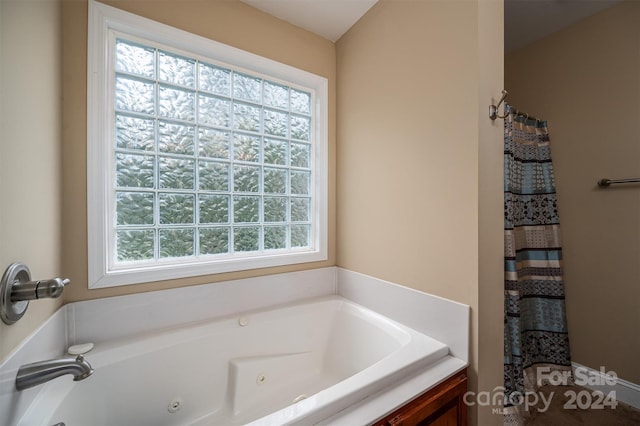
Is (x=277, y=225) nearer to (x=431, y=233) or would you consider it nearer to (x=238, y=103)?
(x=238, y=103)

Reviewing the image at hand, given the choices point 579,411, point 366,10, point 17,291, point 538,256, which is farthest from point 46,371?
point 579,411

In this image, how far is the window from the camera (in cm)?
124

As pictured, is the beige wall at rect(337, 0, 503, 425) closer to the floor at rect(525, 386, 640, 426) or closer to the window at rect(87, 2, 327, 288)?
the window at rect(87, 2, 327, 288)

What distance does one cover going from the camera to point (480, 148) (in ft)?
3.62

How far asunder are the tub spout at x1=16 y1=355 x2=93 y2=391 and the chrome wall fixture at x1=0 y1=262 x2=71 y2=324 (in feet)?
0.55

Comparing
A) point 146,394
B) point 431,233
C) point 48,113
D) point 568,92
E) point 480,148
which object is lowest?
point 146,394

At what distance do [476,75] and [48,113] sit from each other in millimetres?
1800

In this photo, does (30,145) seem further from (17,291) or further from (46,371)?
(46,371)

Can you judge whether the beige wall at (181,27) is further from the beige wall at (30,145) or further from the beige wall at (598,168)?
the beige wall at (598,168)

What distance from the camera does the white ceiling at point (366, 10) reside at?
5.31 feet

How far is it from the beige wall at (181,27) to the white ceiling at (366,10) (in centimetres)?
7

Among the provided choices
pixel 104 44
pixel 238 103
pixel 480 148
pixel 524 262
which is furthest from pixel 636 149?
pixel 104 44

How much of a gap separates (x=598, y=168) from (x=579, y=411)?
169cm

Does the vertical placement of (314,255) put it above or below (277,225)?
below
